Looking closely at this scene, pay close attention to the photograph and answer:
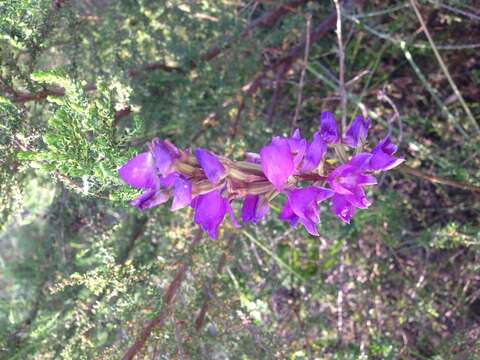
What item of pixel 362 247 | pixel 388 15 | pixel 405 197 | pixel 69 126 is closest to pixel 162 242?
pixel 362 247

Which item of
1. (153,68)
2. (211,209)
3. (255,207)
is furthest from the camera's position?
(153,68)

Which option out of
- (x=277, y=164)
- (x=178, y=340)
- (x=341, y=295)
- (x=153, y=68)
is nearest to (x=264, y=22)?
(x=153, y=68)

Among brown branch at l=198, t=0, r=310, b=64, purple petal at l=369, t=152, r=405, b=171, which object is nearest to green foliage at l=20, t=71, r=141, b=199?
purple petal at l=369, t=152, r=405, b=171

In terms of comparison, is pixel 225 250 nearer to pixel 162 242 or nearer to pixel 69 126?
pixel 162 242

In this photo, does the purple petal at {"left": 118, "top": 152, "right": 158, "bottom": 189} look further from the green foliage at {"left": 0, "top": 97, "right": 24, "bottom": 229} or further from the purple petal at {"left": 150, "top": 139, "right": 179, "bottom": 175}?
the green foliage at {"left": 0, "top": 97, "right": 24, "bottom": 229}

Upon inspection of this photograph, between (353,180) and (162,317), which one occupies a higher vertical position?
(353,180)

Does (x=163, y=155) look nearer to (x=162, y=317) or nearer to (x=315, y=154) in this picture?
(x=315, y=154)

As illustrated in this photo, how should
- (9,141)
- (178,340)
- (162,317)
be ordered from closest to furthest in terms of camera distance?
(9,141) < (178,340) < (162,317)
